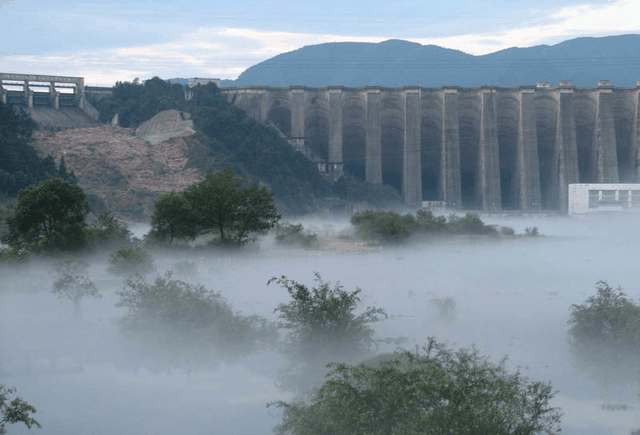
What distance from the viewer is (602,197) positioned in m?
90.2

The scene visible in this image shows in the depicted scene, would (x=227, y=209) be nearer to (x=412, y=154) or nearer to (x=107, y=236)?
(x=107, y=236)

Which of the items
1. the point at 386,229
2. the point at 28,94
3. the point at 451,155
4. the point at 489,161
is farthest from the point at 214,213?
the point at 489,161

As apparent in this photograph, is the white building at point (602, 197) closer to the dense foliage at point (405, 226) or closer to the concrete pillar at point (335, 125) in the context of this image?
the concrete pillar at point (335, 125)

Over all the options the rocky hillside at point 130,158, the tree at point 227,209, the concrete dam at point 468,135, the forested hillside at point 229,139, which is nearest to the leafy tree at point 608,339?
the tree at point 227,209

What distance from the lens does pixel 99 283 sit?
3872 cm

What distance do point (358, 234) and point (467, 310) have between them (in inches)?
Result: 767

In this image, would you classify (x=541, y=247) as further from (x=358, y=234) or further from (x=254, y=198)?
(x=254, y=198)

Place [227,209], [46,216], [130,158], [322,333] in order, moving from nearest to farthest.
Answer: [322,333]
[46,216]
[227,209]
[130,158]

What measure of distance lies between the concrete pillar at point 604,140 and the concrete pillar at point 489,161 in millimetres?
12381

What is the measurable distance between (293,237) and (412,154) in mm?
47572

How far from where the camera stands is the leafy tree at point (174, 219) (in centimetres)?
4788

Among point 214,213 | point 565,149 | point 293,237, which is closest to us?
point 214,213

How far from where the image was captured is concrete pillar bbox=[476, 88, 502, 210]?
9894 centimetres

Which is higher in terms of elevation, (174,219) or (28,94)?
(28,94)
